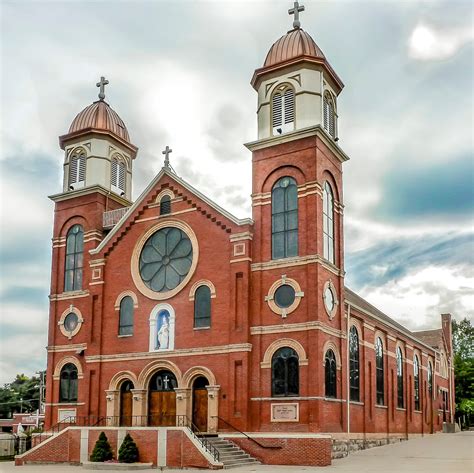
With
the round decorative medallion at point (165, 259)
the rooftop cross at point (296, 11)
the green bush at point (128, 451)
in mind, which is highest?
the rooftop cross at point (296, 11)

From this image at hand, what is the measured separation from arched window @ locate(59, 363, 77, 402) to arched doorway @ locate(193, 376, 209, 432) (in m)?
8.01

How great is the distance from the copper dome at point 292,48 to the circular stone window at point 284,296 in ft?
36.5

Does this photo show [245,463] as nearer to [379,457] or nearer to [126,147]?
[379,457]

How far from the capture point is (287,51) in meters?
34.2

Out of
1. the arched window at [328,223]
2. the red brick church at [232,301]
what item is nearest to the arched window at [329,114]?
the red brick church at [232,301]

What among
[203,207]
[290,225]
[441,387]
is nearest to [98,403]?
[203,207]

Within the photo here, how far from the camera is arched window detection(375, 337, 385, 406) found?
1567 inches

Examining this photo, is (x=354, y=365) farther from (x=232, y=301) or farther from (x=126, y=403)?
(x=126, y=403)

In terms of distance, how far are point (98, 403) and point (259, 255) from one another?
458 inches

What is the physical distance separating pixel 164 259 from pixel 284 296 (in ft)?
24.3

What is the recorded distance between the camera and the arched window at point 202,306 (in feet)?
110

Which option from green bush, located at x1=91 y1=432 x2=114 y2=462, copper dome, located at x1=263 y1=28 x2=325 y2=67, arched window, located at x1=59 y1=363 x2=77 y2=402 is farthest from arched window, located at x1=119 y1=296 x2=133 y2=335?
copper dome, located at x1=263 y1=28 x2=325 y2=67

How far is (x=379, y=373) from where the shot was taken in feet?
133

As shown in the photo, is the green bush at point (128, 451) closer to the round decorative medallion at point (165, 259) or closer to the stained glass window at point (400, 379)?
the round decorative medallion at point (165, 259)
